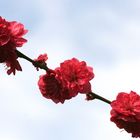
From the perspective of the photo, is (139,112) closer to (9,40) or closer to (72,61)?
(72,61)

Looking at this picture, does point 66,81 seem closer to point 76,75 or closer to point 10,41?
point 76,75

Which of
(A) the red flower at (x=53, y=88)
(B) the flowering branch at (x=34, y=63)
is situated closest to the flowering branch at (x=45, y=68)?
Answer: (B) the flowering branch at (x=34, y=63)

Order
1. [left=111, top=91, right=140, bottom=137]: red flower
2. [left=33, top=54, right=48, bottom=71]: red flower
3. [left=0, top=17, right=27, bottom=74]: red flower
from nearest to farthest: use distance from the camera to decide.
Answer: [left=0, top=17, right=27, bottom=74]: red flower
[left=33, top=54, right=48, bottom=71]: red flower
[left=111, top=91, right=140, bottom=137]: red flower

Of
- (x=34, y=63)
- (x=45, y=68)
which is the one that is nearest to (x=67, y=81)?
(x=45, y=68)

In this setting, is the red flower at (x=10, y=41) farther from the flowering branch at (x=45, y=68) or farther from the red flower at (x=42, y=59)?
the red flower at (x=42, y=59)

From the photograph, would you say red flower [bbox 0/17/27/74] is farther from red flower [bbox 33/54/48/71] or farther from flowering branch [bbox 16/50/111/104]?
red flower [bbox 33/54/48/71]

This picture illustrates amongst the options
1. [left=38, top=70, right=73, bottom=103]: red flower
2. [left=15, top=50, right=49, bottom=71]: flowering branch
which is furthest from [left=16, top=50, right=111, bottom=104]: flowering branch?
[left=38, top=70, right=73, bottom=103]: red flower
